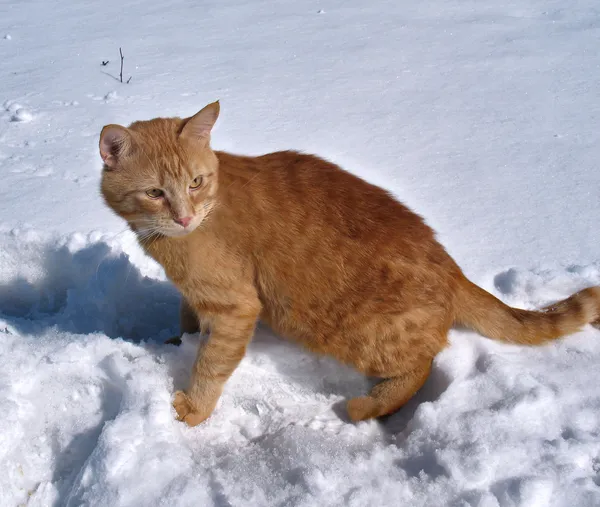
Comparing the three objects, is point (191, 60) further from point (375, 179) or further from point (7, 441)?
point (7, 441)

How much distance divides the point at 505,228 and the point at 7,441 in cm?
235

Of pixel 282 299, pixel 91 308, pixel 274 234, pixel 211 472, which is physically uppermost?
pixel 274 234

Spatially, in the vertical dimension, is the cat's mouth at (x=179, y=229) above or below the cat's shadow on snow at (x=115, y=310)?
above

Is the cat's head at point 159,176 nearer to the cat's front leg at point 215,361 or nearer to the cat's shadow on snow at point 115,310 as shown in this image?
the cat's front leg at point 215,361

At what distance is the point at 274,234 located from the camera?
2.14m

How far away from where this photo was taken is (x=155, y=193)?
2010 millimetres

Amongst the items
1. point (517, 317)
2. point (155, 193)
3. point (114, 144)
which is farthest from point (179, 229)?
point (517, 317)

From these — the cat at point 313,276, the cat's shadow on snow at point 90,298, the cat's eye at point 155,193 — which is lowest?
the cat's shadow on snow at point 90,298

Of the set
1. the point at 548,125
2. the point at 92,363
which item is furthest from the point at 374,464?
the point at 548,125

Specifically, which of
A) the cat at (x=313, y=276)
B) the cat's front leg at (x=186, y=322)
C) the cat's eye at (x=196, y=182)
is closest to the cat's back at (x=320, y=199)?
the cat at (x=313, y=276)

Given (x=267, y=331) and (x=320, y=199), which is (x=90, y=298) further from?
(x=320, y=199)

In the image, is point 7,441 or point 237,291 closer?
point 7,441

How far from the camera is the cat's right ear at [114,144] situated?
190 cm

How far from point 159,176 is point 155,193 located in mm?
65
